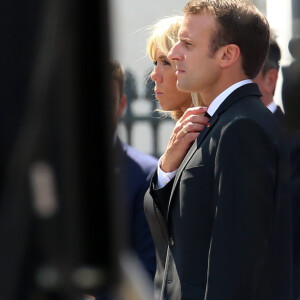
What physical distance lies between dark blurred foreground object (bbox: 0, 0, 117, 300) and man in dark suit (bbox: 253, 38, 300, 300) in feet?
4.49

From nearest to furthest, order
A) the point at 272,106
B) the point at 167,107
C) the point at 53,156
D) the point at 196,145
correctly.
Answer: the point at 53,156 → the point at 196,145 → the point at 167,107 → the point at 272,106

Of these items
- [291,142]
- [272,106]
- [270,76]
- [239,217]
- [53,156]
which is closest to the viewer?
[53,156]

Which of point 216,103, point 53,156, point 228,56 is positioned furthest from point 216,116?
point 53,156

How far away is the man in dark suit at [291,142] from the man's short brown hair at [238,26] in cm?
18

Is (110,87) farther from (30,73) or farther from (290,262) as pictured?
(290,262)

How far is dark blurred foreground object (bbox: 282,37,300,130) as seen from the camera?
77.3 inches

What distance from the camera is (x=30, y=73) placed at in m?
0.68

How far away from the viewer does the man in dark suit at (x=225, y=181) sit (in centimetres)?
177

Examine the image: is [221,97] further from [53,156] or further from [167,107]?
[53,156]

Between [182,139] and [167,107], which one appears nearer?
[182,139]

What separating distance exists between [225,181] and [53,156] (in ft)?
3.68

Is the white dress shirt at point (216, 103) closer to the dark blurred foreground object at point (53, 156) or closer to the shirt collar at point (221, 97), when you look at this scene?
the shirt collar at point (221, 97)

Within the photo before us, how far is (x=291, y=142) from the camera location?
217cm

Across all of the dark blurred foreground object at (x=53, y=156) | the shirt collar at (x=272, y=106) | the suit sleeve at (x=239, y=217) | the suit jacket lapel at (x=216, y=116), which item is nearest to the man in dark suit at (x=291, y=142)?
the shirt collar at (x=272, y=106)
